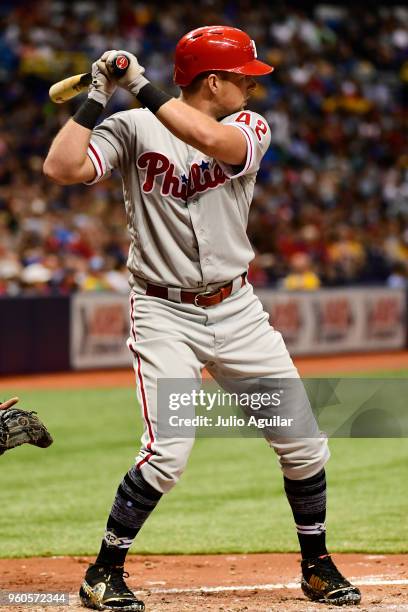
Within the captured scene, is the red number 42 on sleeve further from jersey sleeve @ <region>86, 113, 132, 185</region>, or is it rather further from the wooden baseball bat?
the wooden baseball bat

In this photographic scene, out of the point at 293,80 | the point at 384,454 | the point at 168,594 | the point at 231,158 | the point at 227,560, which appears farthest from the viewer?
the point at 293,80

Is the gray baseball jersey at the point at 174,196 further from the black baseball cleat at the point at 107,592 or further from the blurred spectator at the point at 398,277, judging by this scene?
the blurred spectator at the point at 398,277

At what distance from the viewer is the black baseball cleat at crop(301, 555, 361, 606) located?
13.5 feet

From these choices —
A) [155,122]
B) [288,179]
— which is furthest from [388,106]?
[155,122]

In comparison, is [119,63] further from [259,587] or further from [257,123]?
[259,587]

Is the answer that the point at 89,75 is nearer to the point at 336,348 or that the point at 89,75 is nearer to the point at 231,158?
the point at 231,158

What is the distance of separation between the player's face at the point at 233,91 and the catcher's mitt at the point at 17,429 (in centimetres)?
137

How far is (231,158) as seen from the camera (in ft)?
12.8

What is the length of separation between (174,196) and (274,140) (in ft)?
49.8

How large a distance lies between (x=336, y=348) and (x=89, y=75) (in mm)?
11207

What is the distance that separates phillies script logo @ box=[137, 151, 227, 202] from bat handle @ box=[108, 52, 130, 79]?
1.24 ft

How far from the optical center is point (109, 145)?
4.04m

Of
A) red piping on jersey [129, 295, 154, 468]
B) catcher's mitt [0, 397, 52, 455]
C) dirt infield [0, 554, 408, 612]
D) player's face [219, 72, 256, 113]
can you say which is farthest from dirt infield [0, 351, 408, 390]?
player's face [219, 72, 256, 113]
